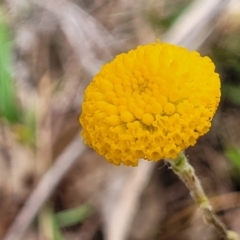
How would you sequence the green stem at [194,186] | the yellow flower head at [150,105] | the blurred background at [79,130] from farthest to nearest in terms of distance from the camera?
the blurred background at [79,130], the green stem at [194,186], the yellow flower head at [150,105]

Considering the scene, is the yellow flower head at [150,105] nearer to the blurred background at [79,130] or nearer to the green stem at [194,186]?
the green stem at [194,186]

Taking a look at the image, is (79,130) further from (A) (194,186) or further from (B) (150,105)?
(B) (150,105)

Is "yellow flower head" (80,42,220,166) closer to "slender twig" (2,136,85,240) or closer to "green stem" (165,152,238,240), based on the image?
"green stem" (165,152,238,240)

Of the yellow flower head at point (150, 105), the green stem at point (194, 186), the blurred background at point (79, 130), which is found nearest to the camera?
the yellow flower head at point (150, 105)

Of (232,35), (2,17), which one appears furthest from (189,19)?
(2,17)

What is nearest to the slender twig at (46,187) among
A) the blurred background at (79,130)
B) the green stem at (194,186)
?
the blurred background at (79,130)

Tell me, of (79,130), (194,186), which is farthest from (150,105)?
(79,130)

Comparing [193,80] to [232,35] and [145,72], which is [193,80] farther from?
[232,35]
